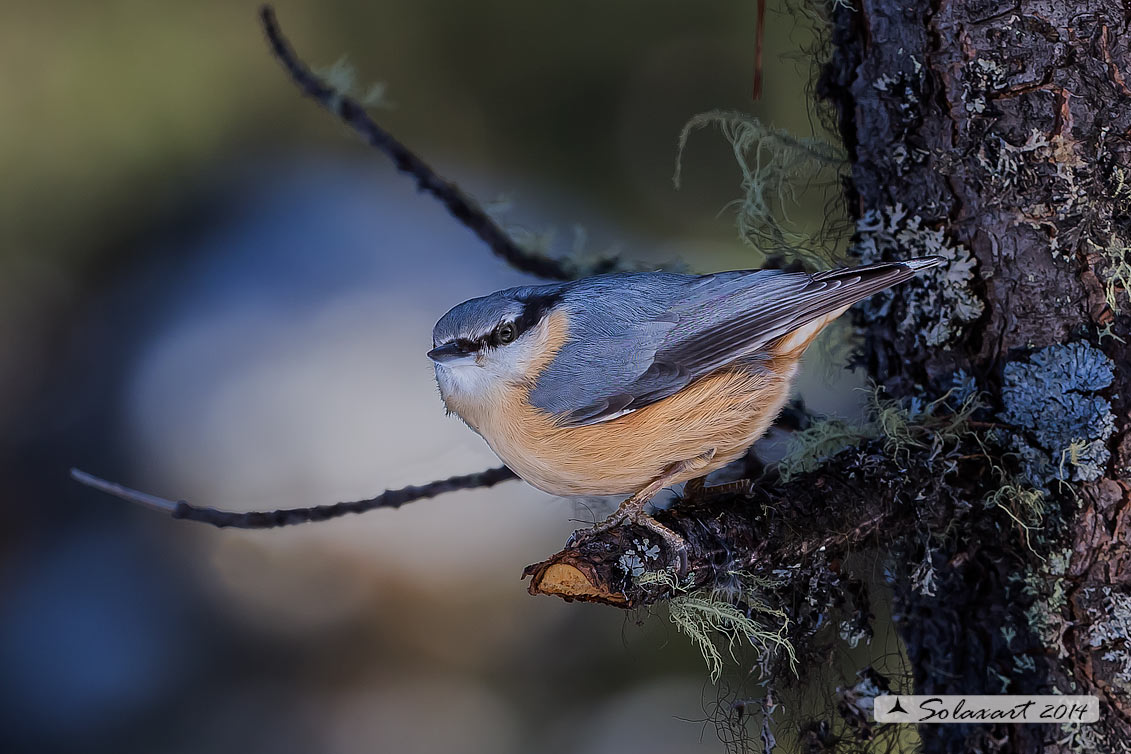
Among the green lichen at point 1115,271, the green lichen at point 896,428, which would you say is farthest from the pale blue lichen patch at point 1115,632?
the green lichen at point 1115,271

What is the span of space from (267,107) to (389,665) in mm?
1894

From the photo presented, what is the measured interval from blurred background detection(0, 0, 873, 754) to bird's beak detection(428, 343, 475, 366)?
3.81ft

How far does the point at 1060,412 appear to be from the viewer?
1.42 metres

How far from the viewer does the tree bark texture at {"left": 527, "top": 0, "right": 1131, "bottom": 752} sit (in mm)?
1380

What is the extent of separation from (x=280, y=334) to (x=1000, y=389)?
2445mm

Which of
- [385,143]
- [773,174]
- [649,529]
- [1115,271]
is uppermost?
[385,143]

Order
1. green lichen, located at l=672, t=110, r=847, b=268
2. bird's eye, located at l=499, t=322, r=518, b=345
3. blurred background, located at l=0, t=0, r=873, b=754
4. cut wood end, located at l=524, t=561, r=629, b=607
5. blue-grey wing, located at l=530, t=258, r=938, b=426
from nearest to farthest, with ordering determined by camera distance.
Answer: cut wood end, located at l=524, t=561, r=629, b=607, blue-grey wing, located at l=530, t=258, r=938, b=426, bird's eye, located at l=499, t=322, r=518, b=345, green lichen, located at l=672, t=110, r=847, b=268, blurred background, located at l=0, t=0, r=873, b=754

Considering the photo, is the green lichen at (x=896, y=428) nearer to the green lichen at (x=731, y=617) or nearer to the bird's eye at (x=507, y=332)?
the green lichen at (x=731, y=617)

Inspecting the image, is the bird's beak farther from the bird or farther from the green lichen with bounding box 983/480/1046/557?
the green lichen with bounding box 983/480/1046/557

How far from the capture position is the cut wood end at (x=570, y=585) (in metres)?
1.19

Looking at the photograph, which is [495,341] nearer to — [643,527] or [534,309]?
[534,309]

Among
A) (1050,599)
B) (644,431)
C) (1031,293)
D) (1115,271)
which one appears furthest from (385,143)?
(1050,599)

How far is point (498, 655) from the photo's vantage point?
301 centimetres

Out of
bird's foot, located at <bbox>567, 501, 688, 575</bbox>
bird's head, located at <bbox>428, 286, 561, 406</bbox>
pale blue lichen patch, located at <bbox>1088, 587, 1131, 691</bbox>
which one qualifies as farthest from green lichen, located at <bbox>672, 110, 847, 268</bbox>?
pale blue lichen patch, located at <bbox>1088, 587, 1131, 691</bbox>
